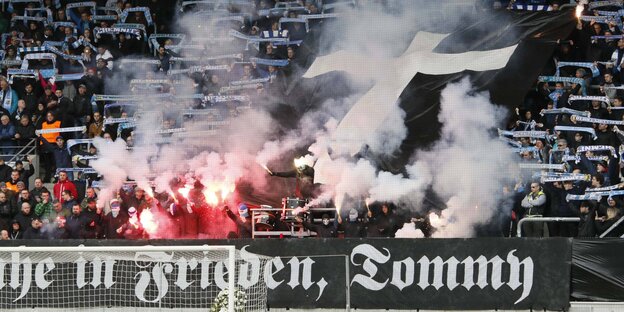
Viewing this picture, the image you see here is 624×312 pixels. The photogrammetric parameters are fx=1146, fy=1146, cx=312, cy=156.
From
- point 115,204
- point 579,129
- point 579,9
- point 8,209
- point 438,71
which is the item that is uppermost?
point 579,9

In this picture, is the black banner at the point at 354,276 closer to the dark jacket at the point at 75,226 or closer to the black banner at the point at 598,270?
the black banner at the point at 598,270

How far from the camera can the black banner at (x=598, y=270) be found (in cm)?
1608

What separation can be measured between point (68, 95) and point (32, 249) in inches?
310

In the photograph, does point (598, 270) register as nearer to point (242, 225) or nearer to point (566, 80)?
point (566, 80)

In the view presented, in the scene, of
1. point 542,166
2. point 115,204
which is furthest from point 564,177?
point 115,204

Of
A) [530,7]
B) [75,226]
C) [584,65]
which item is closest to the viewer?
[75,226]

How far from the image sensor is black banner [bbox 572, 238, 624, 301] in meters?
16.1

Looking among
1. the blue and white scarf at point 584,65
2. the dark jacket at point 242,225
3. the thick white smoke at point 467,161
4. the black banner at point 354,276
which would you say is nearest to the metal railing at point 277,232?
the dark jacket at point 242,225

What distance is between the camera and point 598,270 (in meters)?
16.2

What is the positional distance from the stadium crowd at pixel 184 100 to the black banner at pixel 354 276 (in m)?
1.43

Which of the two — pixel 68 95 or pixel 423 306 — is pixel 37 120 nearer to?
pixel 68 95

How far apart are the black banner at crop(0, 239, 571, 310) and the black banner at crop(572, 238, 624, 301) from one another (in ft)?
0.50

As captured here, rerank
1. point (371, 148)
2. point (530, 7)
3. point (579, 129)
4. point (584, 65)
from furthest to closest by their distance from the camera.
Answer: point (530, 7) < point (584, 65) < point (371, 148) < point (579, 129)

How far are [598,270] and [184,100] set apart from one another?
29.4ft
